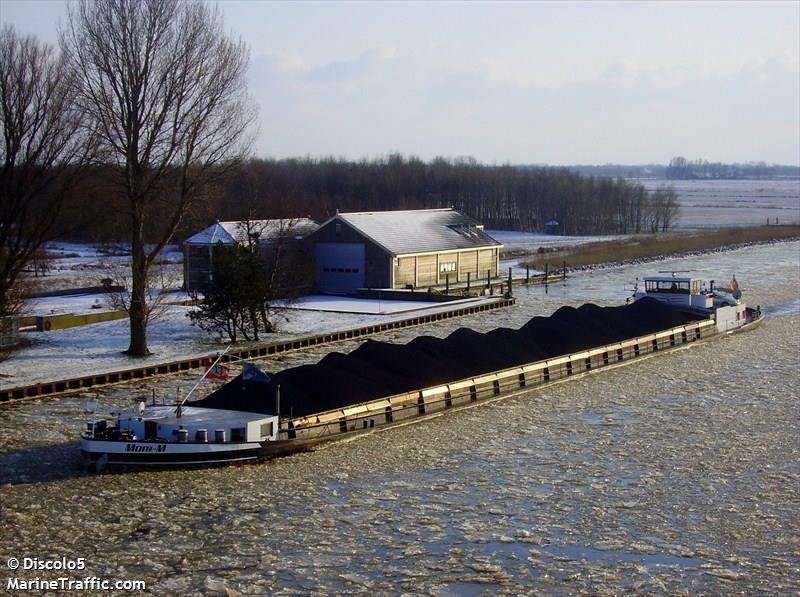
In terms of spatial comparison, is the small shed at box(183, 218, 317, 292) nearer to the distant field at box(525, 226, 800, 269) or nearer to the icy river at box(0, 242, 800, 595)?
the distant field at box(525, 226, 800, 269)

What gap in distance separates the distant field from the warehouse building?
1331 centimetres

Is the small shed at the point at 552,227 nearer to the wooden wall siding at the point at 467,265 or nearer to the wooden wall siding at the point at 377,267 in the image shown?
the wooden wall siding at the point at 467,265

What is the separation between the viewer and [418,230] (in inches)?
2269

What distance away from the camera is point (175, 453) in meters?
21.6

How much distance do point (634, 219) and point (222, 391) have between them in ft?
338

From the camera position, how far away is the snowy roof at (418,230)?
54312 millimetres

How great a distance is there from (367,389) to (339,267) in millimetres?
29014

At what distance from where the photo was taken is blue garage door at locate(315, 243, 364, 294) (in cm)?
5406

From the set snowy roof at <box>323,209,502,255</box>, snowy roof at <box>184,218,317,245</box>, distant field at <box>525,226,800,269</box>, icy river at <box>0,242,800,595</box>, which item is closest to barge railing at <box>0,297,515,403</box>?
icy river at <box>0,242,800,595</box>

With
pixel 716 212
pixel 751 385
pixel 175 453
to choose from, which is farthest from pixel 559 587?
pixel 716 212

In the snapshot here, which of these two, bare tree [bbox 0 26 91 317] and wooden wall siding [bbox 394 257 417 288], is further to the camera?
wooden wall siding [bbox 394 257 417 288]

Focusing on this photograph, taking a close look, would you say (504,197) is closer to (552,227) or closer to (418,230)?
(552,227)

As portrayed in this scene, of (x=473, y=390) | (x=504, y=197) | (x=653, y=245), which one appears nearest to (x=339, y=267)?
(x=473, y=390)

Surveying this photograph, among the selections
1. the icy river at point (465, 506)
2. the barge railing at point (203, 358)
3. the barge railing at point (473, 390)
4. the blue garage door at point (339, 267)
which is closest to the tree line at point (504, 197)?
the blue garage door at point (339, 267)
